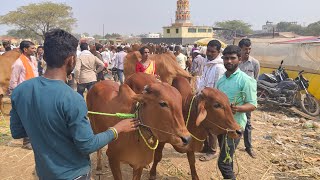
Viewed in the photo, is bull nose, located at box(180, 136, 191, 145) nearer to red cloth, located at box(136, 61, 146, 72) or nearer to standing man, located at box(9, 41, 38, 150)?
red cloth, located at box(136, 61, 146, 72)

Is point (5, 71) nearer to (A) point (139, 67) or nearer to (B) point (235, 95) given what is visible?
(A) point (139, 67)

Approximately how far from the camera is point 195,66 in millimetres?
10328

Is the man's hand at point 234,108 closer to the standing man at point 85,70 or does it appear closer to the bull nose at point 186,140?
the bull nose at point 186,140

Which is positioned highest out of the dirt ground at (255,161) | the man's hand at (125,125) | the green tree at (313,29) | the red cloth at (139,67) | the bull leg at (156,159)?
the green tree at (313,29)

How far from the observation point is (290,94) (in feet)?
31.1

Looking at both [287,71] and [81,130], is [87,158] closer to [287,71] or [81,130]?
[81,130]

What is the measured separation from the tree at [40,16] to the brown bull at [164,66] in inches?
1717

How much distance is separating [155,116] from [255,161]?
3389 millimetres

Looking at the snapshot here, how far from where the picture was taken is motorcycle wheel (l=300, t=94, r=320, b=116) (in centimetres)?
906

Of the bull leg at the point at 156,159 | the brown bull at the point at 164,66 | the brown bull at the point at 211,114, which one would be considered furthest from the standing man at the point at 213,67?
the brown bull at the point at 164,66

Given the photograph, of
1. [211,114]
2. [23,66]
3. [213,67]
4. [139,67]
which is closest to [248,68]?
[213,67]

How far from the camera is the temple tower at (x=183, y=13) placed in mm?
65250

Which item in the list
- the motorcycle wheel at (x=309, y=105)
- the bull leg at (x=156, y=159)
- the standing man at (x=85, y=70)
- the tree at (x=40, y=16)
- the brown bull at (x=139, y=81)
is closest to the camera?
the brown bull at (x=139, y=81)

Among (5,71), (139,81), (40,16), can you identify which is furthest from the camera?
(40,16)
